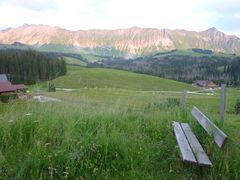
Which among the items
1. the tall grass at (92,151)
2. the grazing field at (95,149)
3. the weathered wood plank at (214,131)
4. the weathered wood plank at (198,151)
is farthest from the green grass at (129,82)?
the weathered wood plank at (198,151)

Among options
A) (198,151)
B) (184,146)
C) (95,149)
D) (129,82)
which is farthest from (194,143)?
(129,82)

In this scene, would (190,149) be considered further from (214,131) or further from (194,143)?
(214,131)

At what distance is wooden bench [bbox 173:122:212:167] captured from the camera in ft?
14.1

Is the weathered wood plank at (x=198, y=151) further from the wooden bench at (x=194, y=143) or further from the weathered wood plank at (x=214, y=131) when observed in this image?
the weathered wood plank at (x=214, y=131)

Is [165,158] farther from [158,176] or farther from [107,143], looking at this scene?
[107,143]

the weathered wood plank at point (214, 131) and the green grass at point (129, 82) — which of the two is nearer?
the weathered wood plank at point (214, 131)

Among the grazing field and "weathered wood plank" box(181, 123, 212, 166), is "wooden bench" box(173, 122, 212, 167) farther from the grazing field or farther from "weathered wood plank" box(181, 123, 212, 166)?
the grazing field

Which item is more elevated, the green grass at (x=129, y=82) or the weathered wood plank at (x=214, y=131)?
the weathered wood plank at (x=214, y=131)

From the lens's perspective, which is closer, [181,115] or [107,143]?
[107,143]

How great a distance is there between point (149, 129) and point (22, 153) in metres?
2.78

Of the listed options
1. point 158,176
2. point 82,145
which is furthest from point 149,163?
point 82,145

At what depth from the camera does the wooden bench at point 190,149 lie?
4.28 m

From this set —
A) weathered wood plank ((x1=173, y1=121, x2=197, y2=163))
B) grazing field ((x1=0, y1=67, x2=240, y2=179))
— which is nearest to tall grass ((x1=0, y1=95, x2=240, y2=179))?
grazing field ((x1=0, y1=67, x2=240, y2=179))

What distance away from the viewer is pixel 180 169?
4570mm
